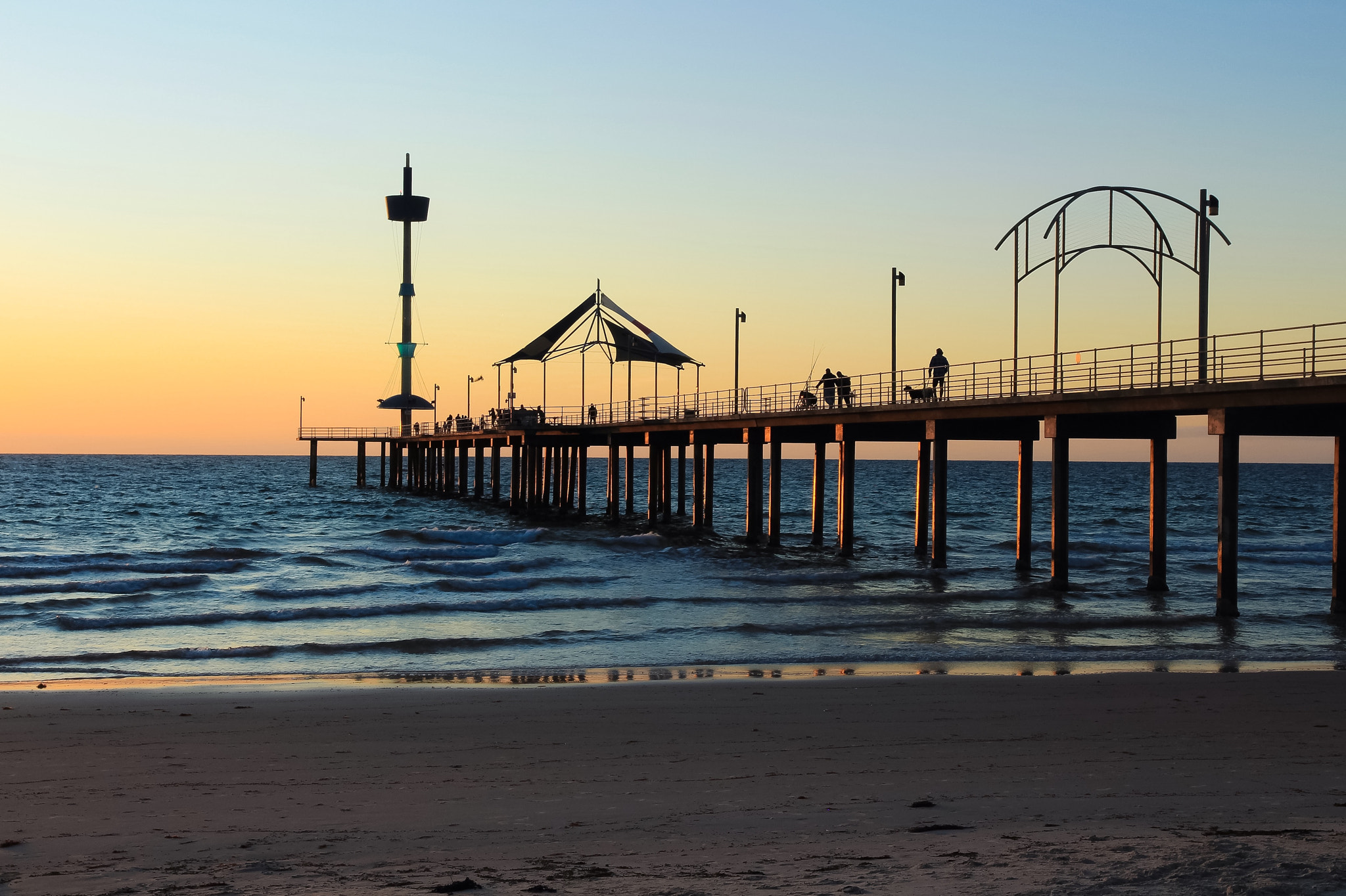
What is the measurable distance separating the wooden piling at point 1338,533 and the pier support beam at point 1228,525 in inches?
73.1

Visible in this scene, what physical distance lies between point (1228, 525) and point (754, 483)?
19.3 metres

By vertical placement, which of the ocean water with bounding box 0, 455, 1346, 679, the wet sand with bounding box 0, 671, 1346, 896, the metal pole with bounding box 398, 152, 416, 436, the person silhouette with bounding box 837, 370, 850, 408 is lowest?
the ocean water with bounding box 0, 455, 1346, 679

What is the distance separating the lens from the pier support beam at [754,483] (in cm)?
3625

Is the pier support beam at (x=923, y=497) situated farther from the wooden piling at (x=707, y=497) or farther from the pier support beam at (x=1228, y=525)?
the pier support beam at (x=1228, y=525)

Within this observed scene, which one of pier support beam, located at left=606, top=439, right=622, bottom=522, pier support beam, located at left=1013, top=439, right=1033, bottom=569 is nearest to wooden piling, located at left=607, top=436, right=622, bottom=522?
pier support beam, located at left=606, top=439, right=622, bottom=522

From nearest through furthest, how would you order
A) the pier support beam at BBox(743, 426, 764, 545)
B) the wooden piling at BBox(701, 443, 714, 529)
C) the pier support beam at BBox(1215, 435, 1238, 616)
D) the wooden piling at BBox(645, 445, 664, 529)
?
the pier support beam at BBox(1215, 435, 1238, 616)
the pier support beam at BBox(743, 426, 764, 545)
the wooden piling at BBox(701, 443, 714, 529)
the wooden piling at BBox(645, 445, 664, 529)

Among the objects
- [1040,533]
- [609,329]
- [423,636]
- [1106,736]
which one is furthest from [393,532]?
[1106,736]

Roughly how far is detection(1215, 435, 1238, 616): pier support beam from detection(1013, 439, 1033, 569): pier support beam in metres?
5.82

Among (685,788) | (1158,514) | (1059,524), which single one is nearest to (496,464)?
(1059,524)

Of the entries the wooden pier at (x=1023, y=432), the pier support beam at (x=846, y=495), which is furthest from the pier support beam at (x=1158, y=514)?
the pier support beam at (x=846, y=495)

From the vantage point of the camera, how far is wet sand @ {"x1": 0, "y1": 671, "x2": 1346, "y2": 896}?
570cm

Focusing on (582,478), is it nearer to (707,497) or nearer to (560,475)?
(560,475)

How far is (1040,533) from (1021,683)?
4428 cm

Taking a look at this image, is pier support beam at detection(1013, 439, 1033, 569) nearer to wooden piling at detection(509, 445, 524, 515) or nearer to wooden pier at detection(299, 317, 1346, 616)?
wooden pier at detection(299, 317, 1346, 616)
